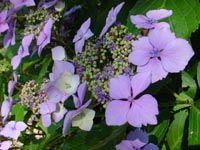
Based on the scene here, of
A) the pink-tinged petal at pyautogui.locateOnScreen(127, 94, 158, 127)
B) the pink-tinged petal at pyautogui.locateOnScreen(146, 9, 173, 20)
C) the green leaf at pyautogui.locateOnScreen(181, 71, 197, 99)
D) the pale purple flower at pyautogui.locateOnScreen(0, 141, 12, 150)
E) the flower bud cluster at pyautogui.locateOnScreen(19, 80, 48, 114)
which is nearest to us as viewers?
the pink-tinged petal at pyautogui.locateOnScreen(127, 94, 158, 127)

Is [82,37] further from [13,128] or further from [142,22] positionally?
[13,128]

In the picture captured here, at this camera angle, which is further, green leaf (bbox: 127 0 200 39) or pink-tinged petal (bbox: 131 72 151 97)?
green leaf (bbox: 127 0 200 39)

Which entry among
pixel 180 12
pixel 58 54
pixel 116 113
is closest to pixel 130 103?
pixel 116 113

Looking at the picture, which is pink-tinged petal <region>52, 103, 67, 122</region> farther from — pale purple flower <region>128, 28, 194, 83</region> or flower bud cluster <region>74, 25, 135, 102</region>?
pale purple flower <region>128, 28, 194, 83</region>

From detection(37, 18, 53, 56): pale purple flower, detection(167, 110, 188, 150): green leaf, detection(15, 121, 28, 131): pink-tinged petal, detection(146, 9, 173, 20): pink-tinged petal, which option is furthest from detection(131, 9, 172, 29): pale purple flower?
detection(15, 121, 28, 131): pink-tinged petal

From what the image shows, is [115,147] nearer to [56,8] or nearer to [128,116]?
[128,116]
